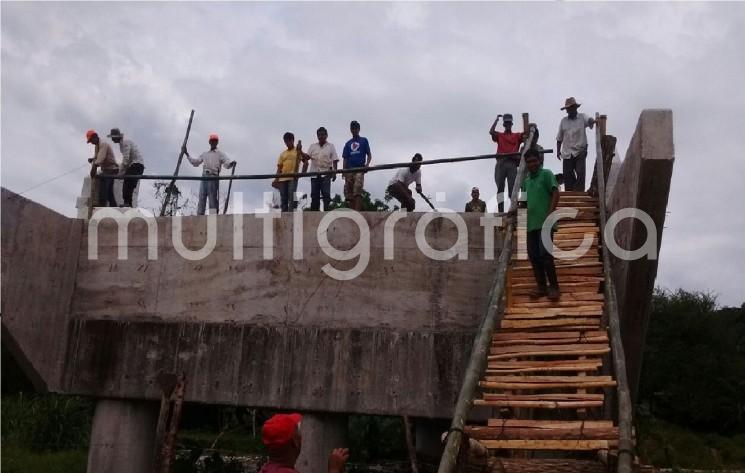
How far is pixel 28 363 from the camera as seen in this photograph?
876 cm

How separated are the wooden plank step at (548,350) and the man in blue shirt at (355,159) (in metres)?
3.90

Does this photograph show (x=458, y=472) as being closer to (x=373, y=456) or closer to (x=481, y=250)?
(x=481, y=250)

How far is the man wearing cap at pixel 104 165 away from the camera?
10070 millimetres

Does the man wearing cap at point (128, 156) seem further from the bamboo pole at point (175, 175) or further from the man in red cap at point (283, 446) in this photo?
the man in red cap at point (283, 446)

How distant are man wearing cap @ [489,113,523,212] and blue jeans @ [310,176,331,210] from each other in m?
2.25

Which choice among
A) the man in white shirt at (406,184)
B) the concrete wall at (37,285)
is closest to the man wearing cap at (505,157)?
the man in white shirt at (406,184)

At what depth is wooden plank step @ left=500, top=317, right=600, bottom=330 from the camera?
22.2 ft

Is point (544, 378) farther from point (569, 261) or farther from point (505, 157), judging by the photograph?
point (505, 157)

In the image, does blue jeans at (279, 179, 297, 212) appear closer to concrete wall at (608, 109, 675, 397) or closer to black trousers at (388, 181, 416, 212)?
black trousers at (388, 181, 416, 212)

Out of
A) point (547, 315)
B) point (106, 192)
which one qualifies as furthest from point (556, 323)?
point (106, 192)

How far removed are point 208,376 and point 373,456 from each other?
10935 mm

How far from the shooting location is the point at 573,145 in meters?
10.3

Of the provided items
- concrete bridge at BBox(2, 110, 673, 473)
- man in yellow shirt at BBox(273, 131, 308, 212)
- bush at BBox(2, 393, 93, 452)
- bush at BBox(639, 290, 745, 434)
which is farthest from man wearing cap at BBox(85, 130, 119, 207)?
bush at BBox(639, 290, 745, 434)

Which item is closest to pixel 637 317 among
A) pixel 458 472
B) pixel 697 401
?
pixel 458 472
